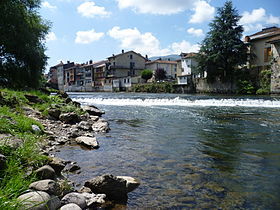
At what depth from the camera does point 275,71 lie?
109ft

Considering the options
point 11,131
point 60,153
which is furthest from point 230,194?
point 11,131

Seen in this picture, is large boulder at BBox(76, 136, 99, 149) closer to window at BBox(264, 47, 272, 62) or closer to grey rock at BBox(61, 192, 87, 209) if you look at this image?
grey rock at BBox(61, 192, 87, 209)

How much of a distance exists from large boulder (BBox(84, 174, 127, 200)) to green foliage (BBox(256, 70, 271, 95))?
118ft

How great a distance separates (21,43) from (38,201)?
19140mm

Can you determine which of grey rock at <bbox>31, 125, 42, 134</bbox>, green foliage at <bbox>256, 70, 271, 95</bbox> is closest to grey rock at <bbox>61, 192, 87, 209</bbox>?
grey rock at <bbox>31, 125, 42, 134</bbox>

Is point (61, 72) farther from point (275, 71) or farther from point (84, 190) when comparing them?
point (84, 190)

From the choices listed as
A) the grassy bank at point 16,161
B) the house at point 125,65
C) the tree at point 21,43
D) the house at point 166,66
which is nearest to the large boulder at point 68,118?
the grassy bank at point 16,161

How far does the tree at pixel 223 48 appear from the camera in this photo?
40.2 meters

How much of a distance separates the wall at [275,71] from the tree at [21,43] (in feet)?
98.7

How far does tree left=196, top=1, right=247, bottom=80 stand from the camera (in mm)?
40156

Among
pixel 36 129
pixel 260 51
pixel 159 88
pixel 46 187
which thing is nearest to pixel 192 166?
pixel 46 187

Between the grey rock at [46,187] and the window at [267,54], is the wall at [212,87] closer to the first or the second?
the window at [267,54]

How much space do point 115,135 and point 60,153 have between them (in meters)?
2.78

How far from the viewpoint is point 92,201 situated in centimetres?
306
